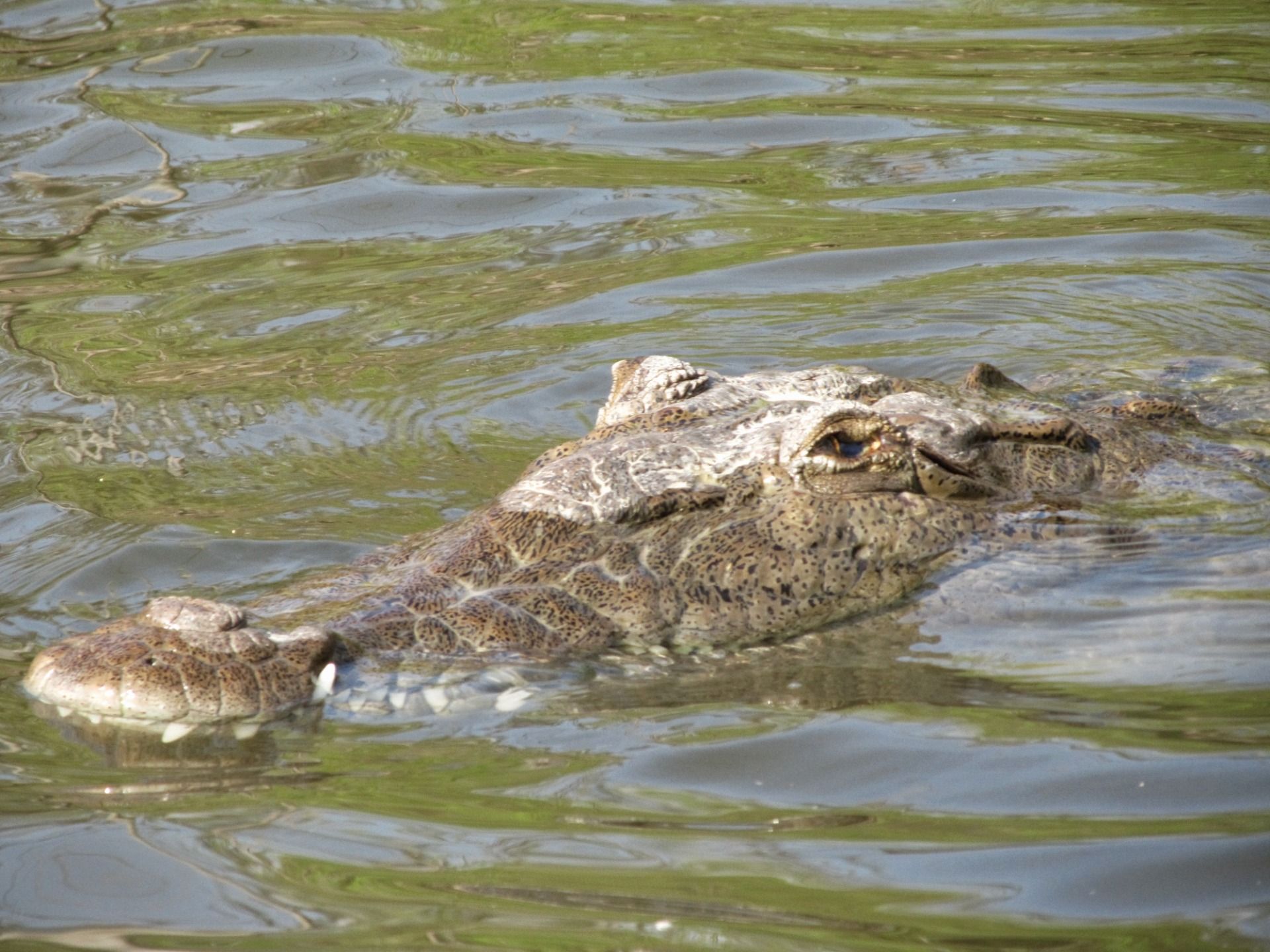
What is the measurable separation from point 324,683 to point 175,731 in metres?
0.45

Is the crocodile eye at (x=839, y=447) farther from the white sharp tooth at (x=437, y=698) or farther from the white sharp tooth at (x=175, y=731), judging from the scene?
the white sharp tooth at (x=175, y=731)

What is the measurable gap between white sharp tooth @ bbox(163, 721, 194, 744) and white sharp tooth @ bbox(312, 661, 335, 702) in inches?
14.6

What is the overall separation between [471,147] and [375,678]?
8.07m

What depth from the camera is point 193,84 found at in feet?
44.7

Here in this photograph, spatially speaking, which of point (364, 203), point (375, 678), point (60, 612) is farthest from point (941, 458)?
point (364, 203)

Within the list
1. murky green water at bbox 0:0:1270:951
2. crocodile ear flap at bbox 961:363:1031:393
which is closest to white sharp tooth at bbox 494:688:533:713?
murky green water at bbox 0:0:1270:951

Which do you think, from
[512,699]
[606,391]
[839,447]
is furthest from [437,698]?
[606,391]

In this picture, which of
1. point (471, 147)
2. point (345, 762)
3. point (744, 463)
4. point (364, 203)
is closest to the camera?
point (345, 762)

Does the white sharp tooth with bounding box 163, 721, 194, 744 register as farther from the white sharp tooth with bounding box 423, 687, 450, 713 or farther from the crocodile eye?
the crocodile eye

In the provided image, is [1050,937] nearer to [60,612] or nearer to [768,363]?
[60,612]

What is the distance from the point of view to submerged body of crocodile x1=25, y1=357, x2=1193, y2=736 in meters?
4.62

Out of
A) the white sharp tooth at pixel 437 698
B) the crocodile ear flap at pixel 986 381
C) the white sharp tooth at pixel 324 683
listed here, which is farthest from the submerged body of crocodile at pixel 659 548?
the crocodile ear flap at pixel 986 381

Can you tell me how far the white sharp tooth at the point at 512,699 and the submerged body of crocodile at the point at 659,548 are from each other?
18cm

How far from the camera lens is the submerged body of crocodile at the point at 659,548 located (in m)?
4.62
